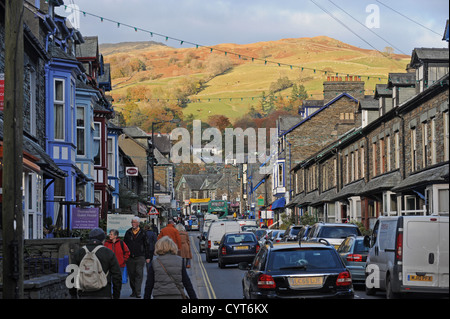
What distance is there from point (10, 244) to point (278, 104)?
172 meters

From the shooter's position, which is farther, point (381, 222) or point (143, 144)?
point (143, 144)

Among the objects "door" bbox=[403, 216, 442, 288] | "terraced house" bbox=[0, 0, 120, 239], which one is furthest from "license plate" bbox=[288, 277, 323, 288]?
"terraced house" bbox=[0, 0, 120, 239]

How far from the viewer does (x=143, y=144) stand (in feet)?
251

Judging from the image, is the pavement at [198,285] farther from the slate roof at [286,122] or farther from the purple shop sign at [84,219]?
the slate roof at [286,122]

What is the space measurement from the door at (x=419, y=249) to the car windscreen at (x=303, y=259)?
1616 millimetres

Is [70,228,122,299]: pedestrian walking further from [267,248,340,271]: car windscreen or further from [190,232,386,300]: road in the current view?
[190,232,386,300]: road

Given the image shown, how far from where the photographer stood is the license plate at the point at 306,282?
12.7m

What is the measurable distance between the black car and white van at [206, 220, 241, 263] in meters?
21.0

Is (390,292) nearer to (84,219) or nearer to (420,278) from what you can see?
(420,278)

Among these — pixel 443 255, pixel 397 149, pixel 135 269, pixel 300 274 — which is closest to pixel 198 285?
pixel 135 269

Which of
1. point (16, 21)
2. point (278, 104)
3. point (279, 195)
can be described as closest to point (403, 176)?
point (16, 21)

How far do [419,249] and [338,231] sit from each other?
1279 centimetres
